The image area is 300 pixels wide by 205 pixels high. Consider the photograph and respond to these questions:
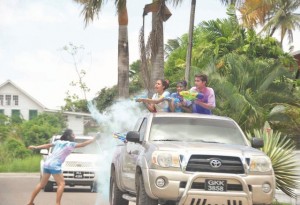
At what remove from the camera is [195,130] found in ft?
42.6

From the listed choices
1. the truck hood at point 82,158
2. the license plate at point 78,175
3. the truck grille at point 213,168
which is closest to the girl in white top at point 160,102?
the truck grille at point 213,168

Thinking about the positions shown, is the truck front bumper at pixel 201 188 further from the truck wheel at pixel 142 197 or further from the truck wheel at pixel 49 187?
the truck wheel at pixel 49 187

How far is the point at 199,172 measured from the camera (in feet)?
37.7

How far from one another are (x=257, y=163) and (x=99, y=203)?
7.77m

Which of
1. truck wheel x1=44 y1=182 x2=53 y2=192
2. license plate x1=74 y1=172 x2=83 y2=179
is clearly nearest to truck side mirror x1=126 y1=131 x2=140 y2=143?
license plate x1=74 y1=172 x2=83 y2=179

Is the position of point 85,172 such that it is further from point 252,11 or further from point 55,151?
point 252,11

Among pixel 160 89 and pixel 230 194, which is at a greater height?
pixel 160 89

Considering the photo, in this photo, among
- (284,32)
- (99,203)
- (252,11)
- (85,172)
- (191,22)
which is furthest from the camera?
(284,32)

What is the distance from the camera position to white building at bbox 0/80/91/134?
8325 cm

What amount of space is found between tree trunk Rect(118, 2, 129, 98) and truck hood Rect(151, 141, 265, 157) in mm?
18081

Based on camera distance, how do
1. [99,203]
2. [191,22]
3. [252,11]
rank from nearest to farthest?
[99,203] < [191,22] < [252,11]

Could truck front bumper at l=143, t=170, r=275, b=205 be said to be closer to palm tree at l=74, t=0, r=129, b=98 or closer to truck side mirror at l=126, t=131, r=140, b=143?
truck side mirror at l=126, t=131, r=140, b=143

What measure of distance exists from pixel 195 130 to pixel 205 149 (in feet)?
4.30

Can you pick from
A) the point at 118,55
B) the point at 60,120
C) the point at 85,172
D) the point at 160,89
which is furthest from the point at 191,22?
the point at 60,120
